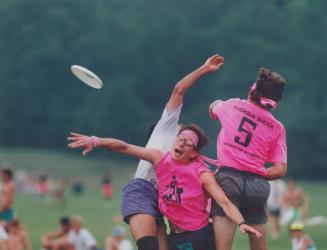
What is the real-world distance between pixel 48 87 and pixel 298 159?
13384mm

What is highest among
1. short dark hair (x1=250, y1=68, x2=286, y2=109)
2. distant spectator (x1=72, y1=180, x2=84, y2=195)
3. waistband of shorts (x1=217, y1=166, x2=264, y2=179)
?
distant spectator (x1=72, y1=180, x2=84, y2=195)

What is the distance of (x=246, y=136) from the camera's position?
9.56 meters

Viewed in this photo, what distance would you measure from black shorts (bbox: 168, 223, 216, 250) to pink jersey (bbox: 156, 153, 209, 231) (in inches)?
1.8

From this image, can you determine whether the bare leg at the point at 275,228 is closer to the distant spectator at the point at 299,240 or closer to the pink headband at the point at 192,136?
the distant spectator at the point at 299,240

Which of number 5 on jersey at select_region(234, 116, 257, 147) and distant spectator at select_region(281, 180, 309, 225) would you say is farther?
distant spectator at select_region(281, 180, 309, 225)

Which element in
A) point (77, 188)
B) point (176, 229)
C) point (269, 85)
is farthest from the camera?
point (77, 188)

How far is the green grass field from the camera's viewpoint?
31.9 meters

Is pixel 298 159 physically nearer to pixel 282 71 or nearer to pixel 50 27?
pixel 282 71

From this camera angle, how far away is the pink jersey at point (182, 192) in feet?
31.4

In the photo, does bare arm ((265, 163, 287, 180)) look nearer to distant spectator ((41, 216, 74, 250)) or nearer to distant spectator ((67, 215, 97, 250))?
distant spectator ((41, 216, 74, 250))

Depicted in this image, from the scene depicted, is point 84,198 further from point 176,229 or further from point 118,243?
point 176,229

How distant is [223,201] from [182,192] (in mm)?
399

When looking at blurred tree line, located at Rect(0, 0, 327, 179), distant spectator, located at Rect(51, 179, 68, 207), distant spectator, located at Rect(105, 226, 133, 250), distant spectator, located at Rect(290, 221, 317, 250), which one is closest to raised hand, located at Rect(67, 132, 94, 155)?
distant spectator, located at Rect(290, 221, 317, 250)

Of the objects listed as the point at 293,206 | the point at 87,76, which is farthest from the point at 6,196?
the point at 293,206
